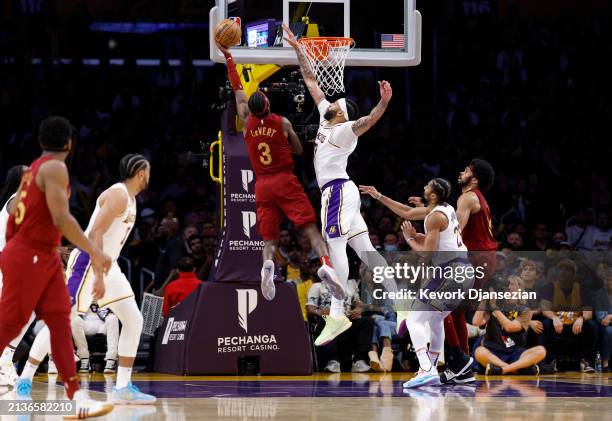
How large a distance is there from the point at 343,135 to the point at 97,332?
533 centimetres

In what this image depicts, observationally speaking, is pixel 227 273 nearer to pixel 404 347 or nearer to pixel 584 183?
pixel 404 347

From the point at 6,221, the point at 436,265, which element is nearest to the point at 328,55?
the point at 436,265

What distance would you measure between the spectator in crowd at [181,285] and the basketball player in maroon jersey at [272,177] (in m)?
3.66

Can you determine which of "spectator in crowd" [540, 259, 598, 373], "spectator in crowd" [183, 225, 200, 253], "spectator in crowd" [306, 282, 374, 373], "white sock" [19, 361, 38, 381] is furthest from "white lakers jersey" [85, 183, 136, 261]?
"spectator in crowd" [540, 259, 598, 373]

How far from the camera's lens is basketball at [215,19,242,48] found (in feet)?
33.4

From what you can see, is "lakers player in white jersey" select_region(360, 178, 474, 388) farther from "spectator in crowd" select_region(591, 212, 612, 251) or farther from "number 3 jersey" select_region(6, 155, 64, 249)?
"spectator in crowd" select_region(591, 212, 612, 251)

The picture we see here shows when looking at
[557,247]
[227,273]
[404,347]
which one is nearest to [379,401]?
[227,273]

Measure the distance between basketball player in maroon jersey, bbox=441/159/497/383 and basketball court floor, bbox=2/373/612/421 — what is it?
1.09ft

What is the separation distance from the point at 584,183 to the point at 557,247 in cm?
354

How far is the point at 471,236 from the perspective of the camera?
11.7 m

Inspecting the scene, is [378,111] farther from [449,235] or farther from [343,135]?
[449,235]

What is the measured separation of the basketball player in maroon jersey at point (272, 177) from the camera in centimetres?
1020

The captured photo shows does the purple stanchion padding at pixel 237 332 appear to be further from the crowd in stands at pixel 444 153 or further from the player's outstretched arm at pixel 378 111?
the player's outstretched arm at pixel 378 111

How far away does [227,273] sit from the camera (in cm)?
1301
